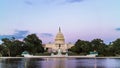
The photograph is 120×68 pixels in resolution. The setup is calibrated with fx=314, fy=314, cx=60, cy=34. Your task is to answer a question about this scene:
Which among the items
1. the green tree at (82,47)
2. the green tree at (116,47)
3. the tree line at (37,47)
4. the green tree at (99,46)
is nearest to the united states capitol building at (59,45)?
the tree line at (37,47)

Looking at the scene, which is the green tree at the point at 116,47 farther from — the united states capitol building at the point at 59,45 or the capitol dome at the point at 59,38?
the capitol dome at the point at 59,38

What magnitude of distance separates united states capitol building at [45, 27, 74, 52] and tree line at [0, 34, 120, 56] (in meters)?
20.5

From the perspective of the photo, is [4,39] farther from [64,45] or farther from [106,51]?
[64,45]

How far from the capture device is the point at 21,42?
99.6m

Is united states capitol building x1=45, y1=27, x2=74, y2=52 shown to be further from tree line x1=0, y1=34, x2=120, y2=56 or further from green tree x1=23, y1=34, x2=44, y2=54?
green tree x1=23, y1=34, x2=44, y2=54

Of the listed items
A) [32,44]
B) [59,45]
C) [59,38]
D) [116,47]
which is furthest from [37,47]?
[59,45]

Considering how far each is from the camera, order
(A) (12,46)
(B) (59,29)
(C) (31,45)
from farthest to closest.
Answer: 1. (B) (59,29)
2. (C) (31,45)
3. (A) (12,46)

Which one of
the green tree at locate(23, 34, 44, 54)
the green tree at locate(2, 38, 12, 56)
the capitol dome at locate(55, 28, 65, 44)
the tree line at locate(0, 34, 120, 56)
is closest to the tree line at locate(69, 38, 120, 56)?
the tree line at locate(0, 34, 120, 56)

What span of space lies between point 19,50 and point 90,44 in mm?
23970

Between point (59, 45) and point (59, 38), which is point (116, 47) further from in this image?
point (59, 45)

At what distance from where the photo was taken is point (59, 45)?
135 metres

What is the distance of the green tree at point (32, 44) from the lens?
102 m

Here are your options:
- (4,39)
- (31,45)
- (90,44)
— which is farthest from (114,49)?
(4,39)

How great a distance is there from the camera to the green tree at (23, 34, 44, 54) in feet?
335
